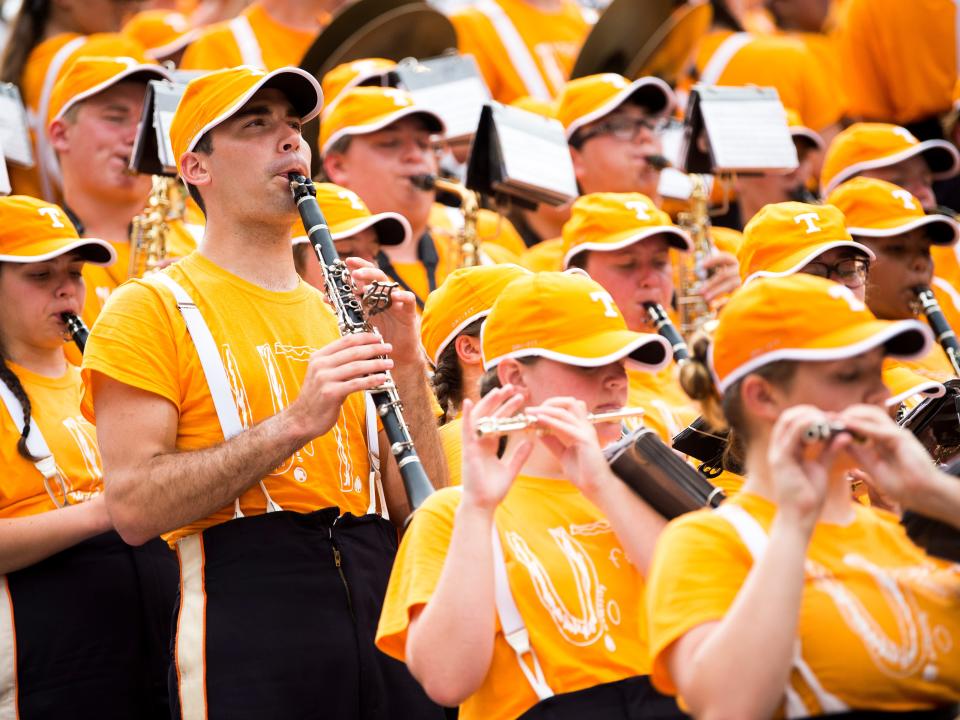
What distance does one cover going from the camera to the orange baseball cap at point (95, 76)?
249 inches

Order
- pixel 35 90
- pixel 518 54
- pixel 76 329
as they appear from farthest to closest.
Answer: pixel 518 54, pixel 35 90, pixel 76 329

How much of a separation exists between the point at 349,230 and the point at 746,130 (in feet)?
6.35

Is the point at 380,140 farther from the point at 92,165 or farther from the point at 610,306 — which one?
the point at 610,306

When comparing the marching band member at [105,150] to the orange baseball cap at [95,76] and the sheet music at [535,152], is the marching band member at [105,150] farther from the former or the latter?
the sheet music at [535,152]

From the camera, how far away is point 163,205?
246 inches

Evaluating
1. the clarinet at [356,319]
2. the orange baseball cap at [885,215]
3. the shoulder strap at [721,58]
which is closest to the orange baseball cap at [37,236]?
the clarinet at [356,319]

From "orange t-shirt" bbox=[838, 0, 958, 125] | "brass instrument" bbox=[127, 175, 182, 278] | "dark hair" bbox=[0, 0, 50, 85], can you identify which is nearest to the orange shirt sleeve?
"brass instrument" bbox=[127, 175, 182, 278]

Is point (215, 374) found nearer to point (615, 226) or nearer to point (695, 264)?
point (615, 226)

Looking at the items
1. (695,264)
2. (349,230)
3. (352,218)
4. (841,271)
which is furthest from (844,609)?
(695,264)

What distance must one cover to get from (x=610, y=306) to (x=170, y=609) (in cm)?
201

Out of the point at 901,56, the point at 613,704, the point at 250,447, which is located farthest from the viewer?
the point at 901,56

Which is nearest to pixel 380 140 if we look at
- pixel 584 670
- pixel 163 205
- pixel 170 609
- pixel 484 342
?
pixel 163 205

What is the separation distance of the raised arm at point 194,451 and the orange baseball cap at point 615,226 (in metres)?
2.14

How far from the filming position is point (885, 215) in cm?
620
